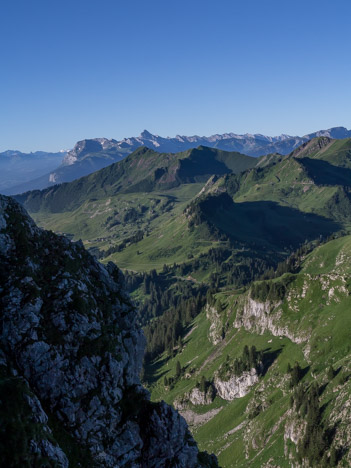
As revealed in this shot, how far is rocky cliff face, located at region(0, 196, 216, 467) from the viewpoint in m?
40.3

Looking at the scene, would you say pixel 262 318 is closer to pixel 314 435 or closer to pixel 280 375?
pixel 280 375

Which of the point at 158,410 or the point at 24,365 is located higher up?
the point at 24,365

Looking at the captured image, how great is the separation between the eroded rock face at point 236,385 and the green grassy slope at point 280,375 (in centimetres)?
295

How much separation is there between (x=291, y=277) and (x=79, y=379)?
A: 135 meters

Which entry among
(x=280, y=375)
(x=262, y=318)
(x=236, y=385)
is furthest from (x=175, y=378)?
(x=280, y=375)

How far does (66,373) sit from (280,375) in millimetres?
106278

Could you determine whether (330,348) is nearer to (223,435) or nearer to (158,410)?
(223,435)

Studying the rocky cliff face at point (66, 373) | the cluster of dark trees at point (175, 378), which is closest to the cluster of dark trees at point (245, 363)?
the cluster of dark trees at point (175, 378)

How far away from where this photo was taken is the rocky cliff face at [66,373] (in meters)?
40.3

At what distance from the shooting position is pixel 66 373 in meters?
49.4

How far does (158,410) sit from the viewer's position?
183 feet

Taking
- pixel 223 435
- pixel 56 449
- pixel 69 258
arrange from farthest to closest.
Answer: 1. pixel 223 435
2. pixel 69 258
3. pixel 56 449

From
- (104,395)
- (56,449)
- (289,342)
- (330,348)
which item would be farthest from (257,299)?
(56,449)

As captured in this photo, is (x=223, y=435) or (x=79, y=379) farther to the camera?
(x=223, y=435)
